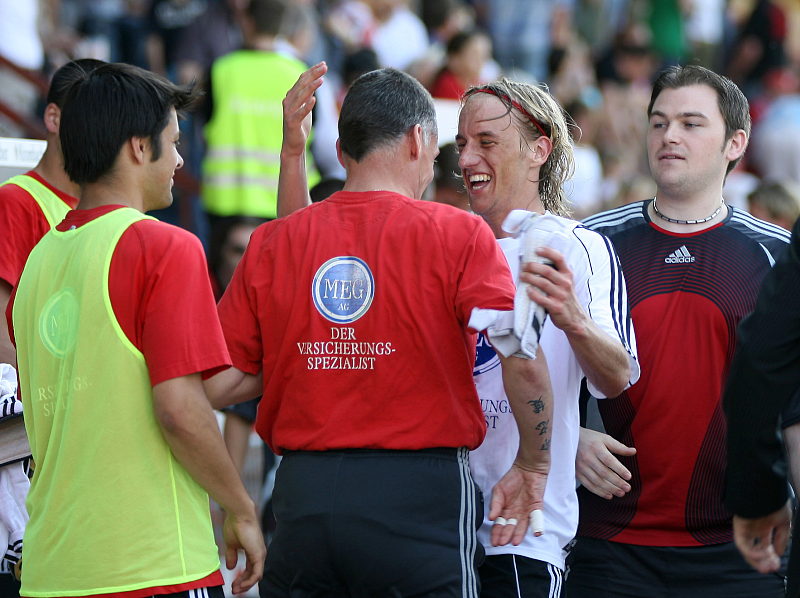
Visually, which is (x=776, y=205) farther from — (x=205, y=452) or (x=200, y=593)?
(x=200, y=593)

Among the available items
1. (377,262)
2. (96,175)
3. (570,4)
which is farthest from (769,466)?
(570,4)

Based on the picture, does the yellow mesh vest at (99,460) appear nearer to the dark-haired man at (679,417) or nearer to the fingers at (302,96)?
the fingers at (302,96)

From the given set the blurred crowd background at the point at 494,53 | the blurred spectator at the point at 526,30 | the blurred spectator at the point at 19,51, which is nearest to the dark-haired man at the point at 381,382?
the blurred crowd background at the point at 494,53

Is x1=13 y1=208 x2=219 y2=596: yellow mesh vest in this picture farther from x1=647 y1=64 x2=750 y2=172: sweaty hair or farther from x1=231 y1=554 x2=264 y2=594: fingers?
x1=647 y1=64 x2=750 y2=172: sweaty hair

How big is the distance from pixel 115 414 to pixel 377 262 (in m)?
0.83

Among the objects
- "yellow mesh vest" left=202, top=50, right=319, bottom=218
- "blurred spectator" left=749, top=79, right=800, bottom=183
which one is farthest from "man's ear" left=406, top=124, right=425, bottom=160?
"blurred spectator" left=749, top=79, right=800, bottom=183

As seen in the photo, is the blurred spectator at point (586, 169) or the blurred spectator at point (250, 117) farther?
the blurred spectator at point (586, 169)

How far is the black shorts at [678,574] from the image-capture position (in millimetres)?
4160

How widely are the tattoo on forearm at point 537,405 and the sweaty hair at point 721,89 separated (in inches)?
65.0

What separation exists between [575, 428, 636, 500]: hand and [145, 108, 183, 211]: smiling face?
1637 millimetres

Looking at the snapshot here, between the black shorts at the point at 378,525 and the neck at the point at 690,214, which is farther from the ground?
the neck at the point at 690,214

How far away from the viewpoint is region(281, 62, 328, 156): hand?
12.9 feet

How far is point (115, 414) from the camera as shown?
3.22 m

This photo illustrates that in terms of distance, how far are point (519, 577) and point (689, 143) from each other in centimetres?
179
